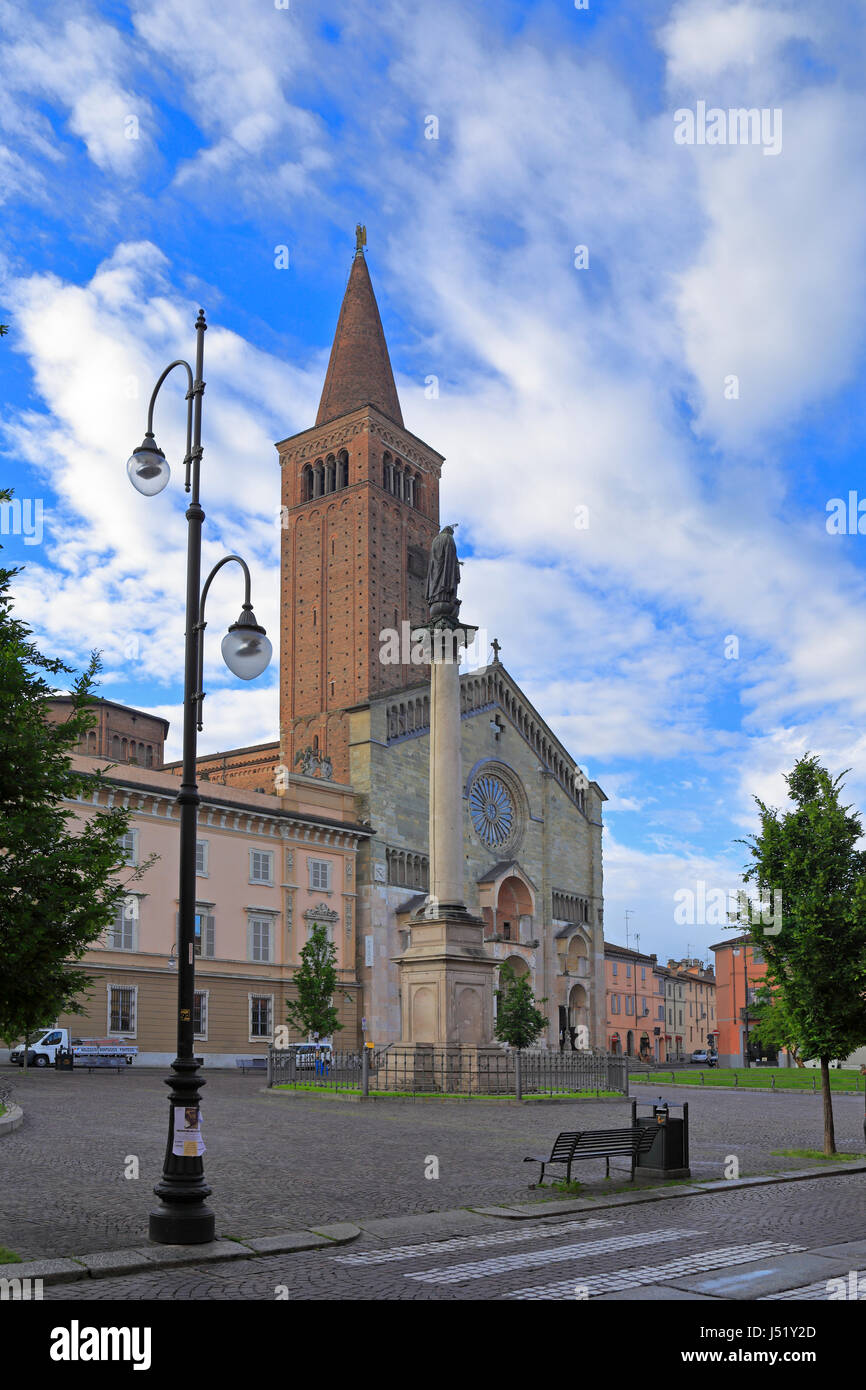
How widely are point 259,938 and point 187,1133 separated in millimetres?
42008

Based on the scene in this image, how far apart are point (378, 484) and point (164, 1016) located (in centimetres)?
4049

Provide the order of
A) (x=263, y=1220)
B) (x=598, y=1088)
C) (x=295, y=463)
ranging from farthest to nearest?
(x=295, y=463), (x=598, y=1088), (x=263, y=1220)

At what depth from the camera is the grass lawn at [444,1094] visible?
30.4m

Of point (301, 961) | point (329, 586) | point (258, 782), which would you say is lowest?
point (301, 961)

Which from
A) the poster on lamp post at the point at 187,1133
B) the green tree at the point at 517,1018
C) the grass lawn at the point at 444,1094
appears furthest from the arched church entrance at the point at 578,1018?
the poster on lamp post at the point at 187,1133

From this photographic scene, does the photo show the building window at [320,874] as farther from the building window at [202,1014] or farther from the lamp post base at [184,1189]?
the lamp post base at [184,1189]

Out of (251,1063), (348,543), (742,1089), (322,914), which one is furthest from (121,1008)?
(348,543)

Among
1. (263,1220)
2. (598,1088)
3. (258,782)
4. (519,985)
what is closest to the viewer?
(263,1220)

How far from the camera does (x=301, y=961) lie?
174 feet

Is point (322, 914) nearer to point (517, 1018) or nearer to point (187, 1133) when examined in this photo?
point (517, 1018)

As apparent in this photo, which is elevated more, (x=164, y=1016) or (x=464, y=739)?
(x=464, y=739)
